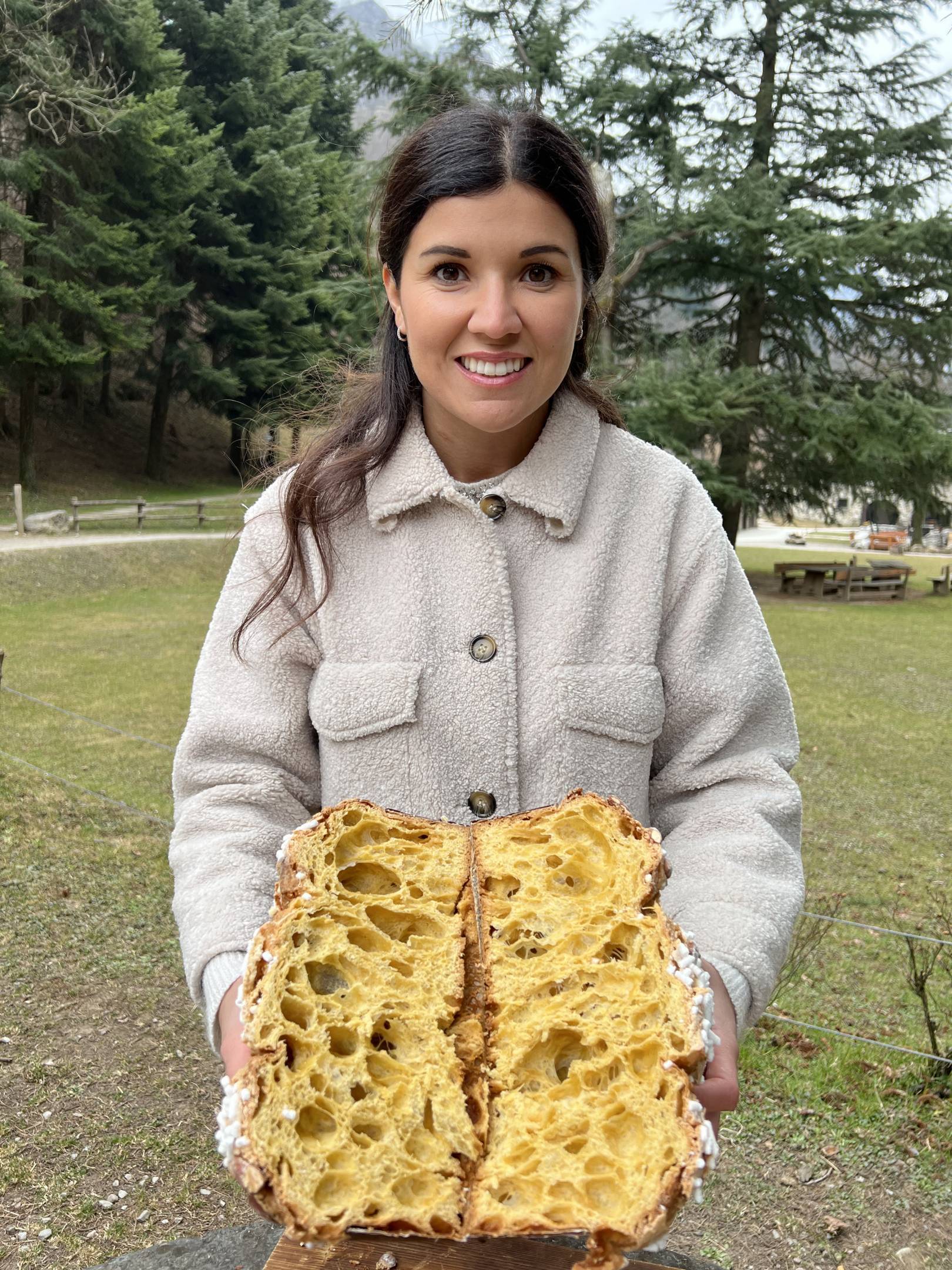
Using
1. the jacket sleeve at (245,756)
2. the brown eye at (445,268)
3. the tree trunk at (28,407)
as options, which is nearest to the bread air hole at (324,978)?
the jacket sleeve at (245,756)

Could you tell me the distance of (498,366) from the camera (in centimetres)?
166

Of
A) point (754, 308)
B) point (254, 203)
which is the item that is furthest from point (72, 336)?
point (754, 308)

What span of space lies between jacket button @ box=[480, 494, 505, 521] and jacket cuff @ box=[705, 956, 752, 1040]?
0.79m

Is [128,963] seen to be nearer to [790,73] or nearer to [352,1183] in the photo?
[352,1183]

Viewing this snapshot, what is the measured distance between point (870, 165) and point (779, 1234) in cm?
2275

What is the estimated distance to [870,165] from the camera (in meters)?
21.9

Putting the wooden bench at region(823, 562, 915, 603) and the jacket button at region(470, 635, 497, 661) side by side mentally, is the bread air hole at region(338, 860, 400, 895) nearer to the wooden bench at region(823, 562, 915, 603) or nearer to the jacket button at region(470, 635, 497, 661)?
the jacket button at region(470, 635, 497, 661)

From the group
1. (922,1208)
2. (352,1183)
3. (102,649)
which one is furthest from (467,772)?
(102,649)

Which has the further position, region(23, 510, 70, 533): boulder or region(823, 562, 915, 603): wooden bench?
region(823, 562, 915, 603): wooden bench

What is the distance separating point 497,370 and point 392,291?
0.37m

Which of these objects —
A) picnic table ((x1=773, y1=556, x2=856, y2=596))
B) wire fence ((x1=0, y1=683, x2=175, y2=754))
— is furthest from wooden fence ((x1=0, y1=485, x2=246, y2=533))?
wire fence ((x1=0, y1=683, x2=175, y2=754))

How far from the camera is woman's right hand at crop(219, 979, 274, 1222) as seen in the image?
3.89ft

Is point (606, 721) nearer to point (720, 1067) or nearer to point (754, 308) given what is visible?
point (720, 1067)

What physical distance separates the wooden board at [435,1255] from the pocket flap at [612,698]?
0.74 metres
